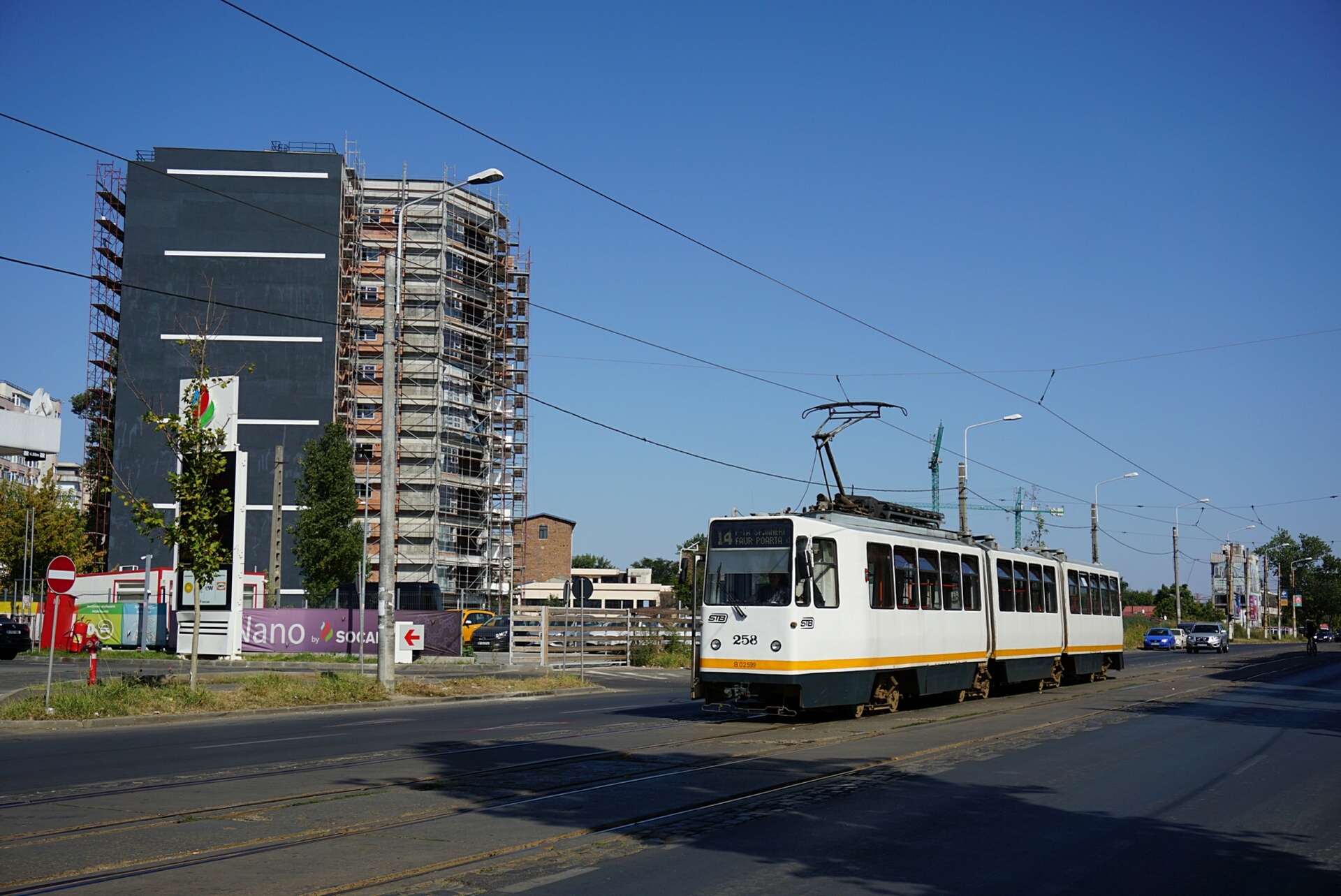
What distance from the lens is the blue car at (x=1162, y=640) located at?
6631cm

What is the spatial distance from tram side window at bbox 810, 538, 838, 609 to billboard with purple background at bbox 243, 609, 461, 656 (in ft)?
78.0

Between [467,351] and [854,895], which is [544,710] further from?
[467,351]

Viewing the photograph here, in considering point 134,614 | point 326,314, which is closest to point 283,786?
point 134,614

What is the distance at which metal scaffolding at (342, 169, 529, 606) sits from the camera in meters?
77.2

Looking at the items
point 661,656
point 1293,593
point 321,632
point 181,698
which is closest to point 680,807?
point 181,698

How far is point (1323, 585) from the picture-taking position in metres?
142

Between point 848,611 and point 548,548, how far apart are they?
282 feet

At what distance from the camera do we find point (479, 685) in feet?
89.3

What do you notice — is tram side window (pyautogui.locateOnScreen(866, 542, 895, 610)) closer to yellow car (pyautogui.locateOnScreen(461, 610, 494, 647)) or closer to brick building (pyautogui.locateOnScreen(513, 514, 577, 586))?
yellow car (pyautogui.locateOnScreen(461, 610, 494, 647))

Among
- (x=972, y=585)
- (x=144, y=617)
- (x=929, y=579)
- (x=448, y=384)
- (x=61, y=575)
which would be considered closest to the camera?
(x=61, y=575)

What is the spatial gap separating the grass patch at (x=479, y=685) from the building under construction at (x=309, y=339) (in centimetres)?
4193

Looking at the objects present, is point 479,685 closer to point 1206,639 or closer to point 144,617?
point 144,617

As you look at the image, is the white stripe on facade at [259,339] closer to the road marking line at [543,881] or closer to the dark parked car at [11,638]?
the dark parked car at [11,638]

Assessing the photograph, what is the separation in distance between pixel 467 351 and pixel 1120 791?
72459 millimetres
